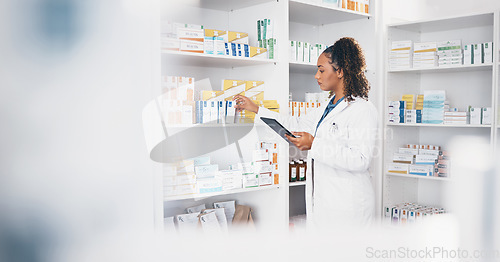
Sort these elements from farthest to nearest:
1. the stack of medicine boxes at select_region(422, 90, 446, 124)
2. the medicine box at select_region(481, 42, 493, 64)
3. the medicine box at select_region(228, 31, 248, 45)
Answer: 1. the stack of medicine boxes at select_region(422, 90, 446, 124)
2. the medicine box at select_region(481, 42, 493, 64)
3. the medicine box at select_region(228, 31, 248, 45)

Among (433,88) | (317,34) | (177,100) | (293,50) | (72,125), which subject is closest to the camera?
(72,125)

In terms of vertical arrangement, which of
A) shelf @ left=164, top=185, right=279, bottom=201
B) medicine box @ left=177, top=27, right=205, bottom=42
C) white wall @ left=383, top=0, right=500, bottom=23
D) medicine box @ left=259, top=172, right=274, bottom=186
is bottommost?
shelf @ left=164, top=185, right=279, bottom=201

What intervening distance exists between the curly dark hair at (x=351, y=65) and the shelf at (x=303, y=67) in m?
0.28

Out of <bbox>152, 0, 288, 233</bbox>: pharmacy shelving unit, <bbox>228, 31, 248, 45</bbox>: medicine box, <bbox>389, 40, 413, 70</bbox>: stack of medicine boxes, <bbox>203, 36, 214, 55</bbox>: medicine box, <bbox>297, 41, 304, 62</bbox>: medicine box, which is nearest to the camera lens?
<bbox>203, 36, 214, 55</bbox>: medicine box

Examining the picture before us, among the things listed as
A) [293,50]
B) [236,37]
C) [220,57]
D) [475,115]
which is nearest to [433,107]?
[475,115]

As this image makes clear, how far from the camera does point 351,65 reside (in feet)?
7.25

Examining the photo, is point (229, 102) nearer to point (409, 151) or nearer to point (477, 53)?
point (409, 151)

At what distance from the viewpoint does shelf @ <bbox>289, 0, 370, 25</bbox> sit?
2.59 m

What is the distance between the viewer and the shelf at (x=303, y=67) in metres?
2.54

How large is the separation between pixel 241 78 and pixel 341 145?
2.50ft

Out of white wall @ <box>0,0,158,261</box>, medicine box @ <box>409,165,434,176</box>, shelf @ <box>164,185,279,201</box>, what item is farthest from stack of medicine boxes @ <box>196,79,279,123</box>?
medicine box @ <box>409,165,434,176</box>

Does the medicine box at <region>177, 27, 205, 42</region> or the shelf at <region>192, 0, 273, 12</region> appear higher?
the shelf at <region>192, 0, 273, 12</region>

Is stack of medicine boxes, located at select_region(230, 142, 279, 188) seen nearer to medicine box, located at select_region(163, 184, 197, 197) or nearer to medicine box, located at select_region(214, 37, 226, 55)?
medicine box, located at select_region(163, 184, 197, 197)

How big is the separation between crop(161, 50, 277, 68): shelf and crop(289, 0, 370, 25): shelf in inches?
16.1
